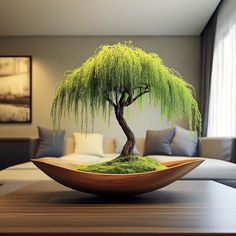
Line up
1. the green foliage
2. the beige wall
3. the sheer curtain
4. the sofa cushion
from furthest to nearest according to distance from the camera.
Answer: the beige wall
the sheer curtain
the sofa cushion
the green foliage

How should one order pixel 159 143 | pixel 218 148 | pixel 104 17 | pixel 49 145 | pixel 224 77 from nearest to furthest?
pixel 218 148 < pixel 224 77 < pixel 159 143 < pixel 49 145 < pixel 104 17

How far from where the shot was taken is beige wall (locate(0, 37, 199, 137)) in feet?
A: 16.6

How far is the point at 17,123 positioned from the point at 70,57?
4.11ft

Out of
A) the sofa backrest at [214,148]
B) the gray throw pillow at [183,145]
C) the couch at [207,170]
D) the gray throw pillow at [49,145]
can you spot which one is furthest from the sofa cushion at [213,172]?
the gray throw pillow at [49,145]

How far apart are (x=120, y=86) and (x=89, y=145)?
10.5ft

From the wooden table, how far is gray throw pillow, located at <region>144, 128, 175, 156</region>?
116 inches

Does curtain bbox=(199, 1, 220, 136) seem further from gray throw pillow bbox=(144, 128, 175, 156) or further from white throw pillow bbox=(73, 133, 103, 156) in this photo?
white throw pillow bbox=(73, 133, 103, 156)

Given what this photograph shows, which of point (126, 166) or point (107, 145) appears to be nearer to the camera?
point (126, 166)

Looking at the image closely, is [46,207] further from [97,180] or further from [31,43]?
[31,43]

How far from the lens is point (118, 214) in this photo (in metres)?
0.87

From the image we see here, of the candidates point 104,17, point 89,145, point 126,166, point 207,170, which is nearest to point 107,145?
point 89,145

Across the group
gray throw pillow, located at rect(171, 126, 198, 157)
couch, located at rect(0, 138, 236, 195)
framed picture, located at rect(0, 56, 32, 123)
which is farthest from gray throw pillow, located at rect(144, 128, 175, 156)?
framed picture, located at rect(0, 56, 32, 123)

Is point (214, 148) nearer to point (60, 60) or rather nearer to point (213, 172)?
point (213, 172)

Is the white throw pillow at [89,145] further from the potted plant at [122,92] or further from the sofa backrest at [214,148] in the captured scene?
the potted plant at [122,92]
